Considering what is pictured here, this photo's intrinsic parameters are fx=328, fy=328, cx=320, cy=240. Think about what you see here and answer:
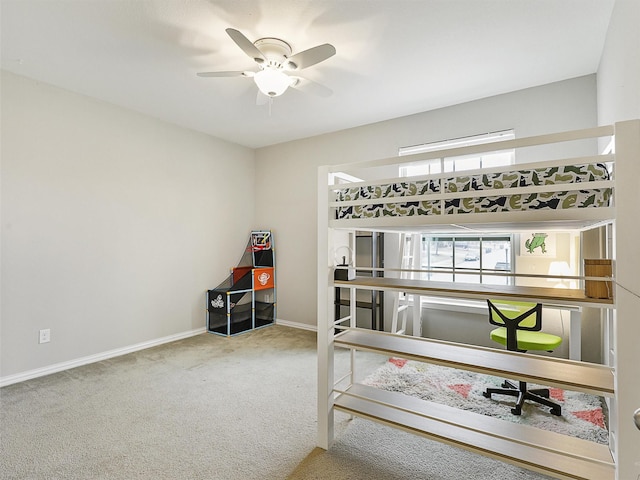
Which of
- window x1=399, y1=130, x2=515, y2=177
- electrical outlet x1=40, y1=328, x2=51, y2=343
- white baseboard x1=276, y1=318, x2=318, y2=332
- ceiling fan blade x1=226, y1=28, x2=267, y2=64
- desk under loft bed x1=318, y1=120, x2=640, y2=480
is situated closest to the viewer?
desk under loft bed x1=318, y1=120, x2=640, y2=480

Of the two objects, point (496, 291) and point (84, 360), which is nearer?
point (496, 291)

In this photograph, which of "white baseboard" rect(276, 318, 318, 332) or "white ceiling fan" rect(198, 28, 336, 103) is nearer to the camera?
"white ceiling fan" rect(198, 28, 336, 103)

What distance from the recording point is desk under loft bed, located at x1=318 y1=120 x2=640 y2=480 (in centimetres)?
124

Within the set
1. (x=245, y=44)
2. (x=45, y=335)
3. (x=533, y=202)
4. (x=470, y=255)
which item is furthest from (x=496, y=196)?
(x=45, y=335)

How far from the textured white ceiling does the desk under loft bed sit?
104cm

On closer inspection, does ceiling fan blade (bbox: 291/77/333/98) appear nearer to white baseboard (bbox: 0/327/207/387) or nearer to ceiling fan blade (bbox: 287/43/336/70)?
ceiling fan blade (bbox: 287/43/336/70)

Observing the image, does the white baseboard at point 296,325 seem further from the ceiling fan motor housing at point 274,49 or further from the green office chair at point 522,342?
the ceiling fan motor housing at point 274,49

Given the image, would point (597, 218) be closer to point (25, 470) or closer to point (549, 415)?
point (549, 415)

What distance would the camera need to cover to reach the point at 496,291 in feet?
4.99

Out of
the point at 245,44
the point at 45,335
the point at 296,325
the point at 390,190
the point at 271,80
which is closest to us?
the point at 390,190

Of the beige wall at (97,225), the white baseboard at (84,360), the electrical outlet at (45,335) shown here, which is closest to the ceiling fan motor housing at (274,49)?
the beige wall at (97,225)

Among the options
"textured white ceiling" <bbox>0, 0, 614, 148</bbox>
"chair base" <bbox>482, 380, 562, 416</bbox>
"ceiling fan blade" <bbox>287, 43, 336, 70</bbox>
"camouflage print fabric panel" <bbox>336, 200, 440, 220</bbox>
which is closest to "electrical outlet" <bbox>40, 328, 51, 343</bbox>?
"textured white ceiling" <bbox>0, 0, 614, 148</bbox>

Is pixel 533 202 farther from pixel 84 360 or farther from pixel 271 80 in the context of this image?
pixel 84 360

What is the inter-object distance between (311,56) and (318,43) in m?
0.37
